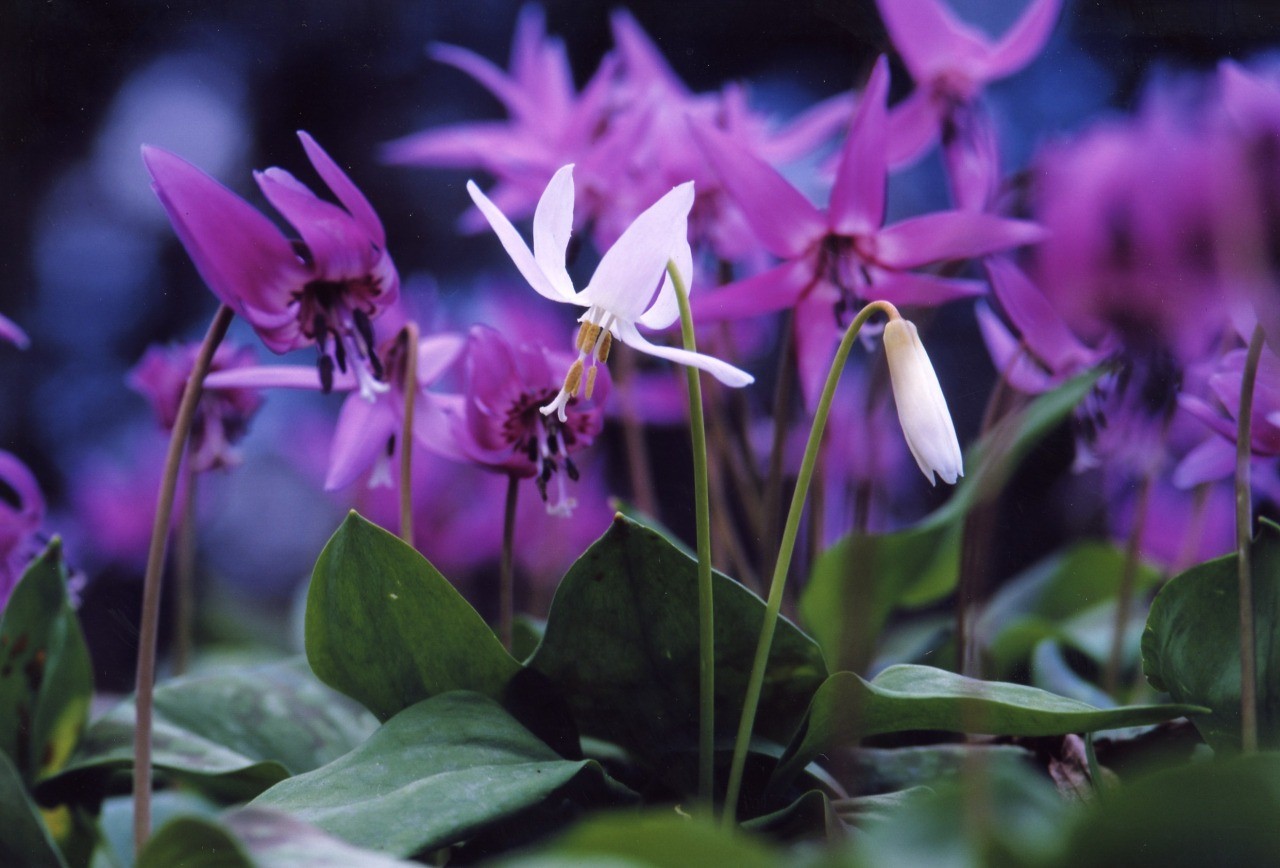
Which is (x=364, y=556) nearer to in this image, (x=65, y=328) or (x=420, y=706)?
(x=420, y=706)

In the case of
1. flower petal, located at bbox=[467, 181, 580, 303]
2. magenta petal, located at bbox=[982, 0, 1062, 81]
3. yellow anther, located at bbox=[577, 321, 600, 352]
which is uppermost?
magenta petal, located at bbox=[982, 0, 1062, 81]

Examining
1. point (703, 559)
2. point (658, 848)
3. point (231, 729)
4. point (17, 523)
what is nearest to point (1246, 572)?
point (703, 559)

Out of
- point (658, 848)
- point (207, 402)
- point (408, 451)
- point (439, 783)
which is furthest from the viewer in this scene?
point (207, 402)

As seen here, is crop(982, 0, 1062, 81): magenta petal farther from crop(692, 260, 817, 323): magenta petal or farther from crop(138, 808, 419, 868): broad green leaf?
crop(138, 808, 419, 868): broad green leaf

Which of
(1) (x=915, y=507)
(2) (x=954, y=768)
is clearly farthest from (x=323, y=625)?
(1) (x=915, y=507)

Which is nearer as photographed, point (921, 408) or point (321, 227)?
point (921, 408)

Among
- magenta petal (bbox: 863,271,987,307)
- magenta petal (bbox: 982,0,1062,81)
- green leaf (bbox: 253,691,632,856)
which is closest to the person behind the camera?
green leaf (bbox: 253,691,632,856)

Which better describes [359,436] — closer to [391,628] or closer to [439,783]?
[391,628]

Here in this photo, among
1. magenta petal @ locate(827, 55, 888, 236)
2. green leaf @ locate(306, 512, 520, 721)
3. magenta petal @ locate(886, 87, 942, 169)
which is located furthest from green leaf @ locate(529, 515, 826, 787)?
magenta petal @ locate(886, 87, 942, 169)
